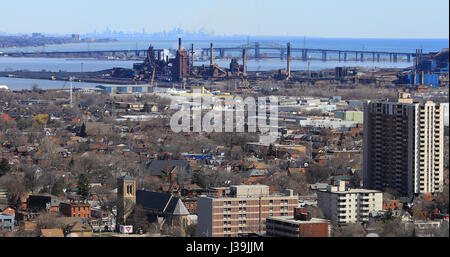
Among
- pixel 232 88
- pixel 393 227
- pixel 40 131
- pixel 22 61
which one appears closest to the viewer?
pixel 393 227

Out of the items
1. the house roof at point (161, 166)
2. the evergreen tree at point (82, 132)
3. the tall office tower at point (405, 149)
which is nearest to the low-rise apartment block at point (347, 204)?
the tall office tower at point (405, 149)

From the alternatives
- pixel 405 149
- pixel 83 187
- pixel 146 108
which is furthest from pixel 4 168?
pixel 146 108

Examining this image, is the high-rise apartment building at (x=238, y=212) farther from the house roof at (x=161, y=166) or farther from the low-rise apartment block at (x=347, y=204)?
the house roof at (x=161, y=166)

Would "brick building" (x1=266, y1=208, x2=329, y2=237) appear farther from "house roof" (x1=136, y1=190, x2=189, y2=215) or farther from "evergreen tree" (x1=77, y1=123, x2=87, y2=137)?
"evergreen tree" (x1=77, y1=123, x2=87, y2=137)

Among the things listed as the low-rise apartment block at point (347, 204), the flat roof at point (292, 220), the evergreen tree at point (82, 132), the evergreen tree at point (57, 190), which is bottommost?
the evergreen tree at point (82, 132)

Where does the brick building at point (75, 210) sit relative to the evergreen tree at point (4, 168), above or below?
above

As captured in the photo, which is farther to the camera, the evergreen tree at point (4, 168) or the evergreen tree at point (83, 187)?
the evergreen tree at point (4, 168)
